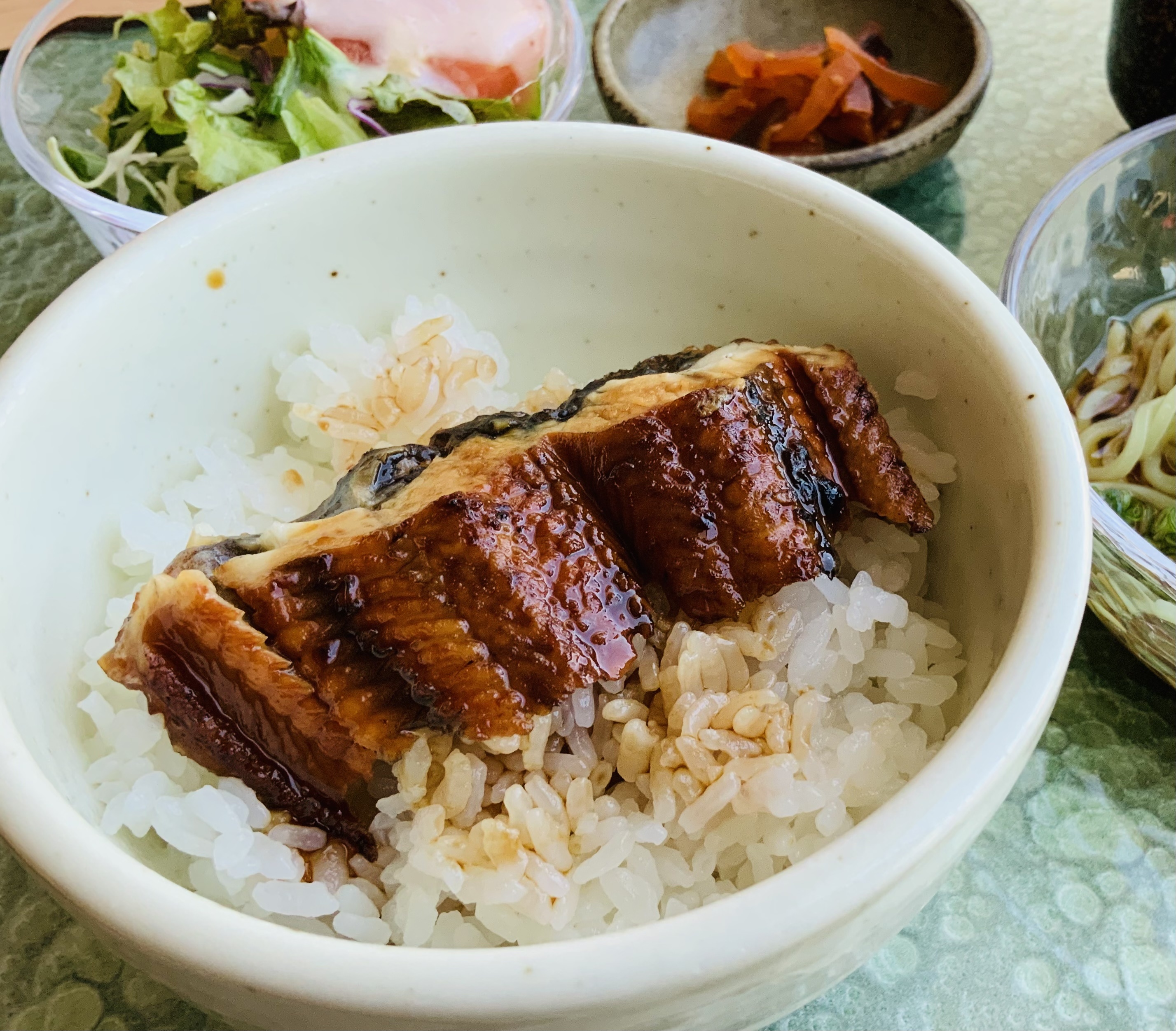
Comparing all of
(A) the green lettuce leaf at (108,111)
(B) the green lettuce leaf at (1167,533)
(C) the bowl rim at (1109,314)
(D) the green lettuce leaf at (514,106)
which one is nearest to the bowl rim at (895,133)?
(D) the green lettuce leaf at (514,106)

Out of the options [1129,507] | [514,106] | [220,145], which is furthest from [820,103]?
[220,145]

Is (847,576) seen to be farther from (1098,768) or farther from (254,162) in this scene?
(254,162)

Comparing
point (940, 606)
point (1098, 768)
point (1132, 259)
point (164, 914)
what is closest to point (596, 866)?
point (164, 914)

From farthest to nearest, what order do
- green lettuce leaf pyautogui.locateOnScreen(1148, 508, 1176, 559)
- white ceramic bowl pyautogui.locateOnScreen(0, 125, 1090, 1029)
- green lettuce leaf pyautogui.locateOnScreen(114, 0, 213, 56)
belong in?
1. green lettuce leaf pyautogui.locateOnScreen(114, 0, 213, 56)
2. green lettuce leaf pyautogui.locateOnScreen(1148, 508, 1176, 559)
3. white ceramic bowl pyautogui.locateOnScreen(0, 125, 1090, 1029)

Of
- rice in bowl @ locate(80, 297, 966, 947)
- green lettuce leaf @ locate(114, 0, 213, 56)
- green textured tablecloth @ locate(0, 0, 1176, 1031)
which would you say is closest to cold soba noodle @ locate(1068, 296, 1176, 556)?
green textured tablecloth @ locate(0, 0, 1176, 1031)

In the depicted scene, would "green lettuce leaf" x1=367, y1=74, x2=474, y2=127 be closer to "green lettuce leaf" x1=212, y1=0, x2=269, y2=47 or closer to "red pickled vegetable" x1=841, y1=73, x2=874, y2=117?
"green lettuce leaf" x1=212, y1=0, x2=269, y2=47

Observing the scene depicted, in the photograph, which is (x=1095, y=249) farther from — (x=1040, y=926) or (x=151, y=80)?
(x=151, y=80)

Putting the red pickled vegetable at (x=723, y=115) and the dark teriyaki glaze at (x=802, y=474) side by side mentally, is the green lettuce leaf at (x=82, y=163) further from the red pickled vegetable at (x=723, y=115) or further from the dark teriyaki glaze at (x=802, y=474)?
the dark teriyaki glaze at (x=802, y=474)
